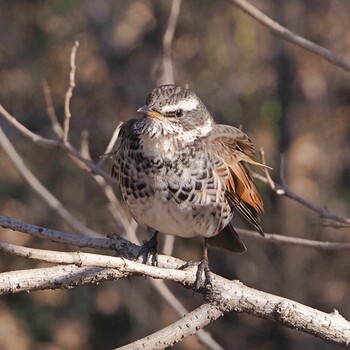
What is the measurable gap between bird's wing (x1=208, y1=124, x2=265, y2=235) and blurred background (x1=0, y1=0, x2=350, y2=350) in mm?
3444

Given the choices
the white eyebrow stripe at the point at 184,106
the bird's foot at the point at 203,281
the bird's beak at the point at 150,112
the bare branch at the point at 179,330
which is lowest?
the bare branch at the point at 179,330

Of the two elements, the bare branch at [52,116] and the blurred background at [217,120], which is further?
the blurred background at [217,120]

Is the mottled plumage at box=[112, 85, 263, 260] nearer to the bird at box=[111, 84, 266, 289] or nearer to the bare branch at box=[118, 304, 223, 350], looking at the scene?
the bird at box=[111, 84, 266, 289]

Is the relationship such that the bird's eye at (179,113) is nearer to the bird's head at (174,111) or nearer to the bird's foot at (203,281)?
the bird's head at (174,111)

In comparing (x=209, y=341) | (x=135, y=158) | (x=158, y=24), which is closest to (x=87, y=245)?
(x=135, y=158)

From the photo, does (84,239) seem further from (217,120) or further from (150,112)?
(217,120)

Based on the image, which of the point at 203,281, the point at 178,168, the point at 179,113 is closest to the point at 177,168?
the point at 178,168

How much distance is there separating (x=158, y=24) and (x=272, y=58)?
1211 millimetres

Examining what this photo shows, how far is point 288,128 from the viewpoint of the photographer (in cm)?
855

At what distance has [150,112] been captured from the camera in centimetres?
428

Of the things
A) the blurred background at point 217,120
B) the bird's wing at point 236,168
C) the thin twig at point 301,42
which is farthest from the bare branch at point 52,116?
the blurred background at point 217,120

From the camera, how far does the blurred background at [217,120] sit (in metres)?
8.42

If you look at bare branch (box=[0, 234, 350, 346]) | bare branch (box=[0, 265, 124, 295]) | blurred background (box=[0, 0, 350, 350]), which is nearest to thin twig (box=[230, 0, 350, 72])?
bare branch (box=[0, 234, 350, 346])

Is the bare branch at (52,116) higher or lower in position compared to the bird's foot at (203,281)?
higher
